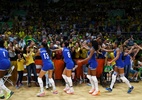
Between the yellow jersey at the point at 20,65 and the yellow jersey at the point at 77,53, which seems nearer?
the yellow jersey at the point at 20,65

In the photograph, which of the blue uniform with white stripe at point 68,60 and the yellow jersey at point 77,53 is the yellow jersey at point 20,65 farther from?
the yellow jersey at point 77,53

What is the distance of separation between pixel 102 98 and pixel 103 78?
2.24 metres

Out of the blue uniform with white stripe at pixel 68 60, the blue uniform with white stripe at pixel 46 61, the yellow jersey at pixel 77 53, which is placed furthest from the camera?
the yellow jersey at pixel 77 53

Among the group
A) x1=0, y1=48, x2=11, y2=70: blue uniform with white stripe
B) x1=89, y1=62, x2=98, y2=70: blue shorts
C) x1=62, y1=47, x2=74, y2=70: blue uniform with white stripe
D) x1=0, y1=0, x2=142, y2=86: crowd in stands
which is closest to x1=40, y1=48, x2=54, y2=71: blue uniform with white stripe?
x1=62, y1=47, x2=74, y2=70: blue uniform with white stripe

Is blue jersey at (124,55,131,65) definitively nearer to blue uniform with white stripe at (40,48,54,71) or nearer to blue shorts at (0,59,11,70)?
blue uniform with white stripe at (40,48,54,71)

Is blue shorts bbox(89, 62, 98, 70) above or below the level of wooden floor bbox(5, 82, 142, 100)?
above

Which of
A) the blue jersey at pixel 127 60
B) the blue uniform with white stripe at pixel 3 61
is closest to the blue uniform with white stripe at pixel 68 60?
the blue uniform with white stripe at pixel 3 61

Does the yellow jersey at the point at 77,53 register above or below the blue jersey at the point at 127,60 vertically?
above

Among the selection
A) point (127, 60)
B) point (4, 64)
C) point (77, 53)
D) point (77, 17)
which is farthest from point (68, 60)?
point (77, 17)

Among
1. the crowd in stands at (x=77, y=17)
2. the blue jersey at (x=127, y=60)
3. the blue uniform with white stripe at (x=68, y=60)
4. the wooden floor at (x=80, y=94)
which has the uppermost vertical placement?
the crowd in stands at (x=77, y=17)

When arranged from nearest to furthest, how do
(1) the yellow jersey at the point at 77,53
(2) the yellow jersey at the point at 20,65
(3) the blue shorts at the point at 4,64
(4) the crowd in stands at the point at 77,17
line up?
(3) the blue shorts at the point at 4,64
(2) the yellow jersey at the point at 20,65
(1) the yellow jersey at the point at 77,53
(4) the crowd in stands at the point at 77,17

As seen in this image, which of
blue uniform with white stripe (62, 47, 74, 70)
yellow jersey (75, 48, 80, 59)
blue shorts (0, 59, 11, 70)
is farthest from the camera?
yellow jersey (75, 48, 80, 59)

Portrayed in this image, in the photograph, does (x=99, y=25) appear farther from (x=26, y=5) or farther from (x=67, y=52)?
(x=67, y=52)

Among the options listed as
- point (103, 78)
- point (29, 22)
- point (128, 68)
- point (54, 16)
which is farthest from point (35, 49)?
point (54, 16)
